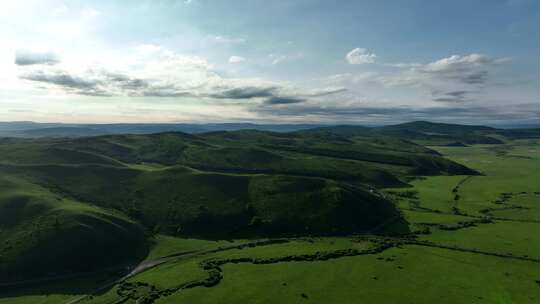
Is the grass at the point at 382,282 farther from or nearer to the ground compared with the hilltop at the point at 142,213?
nearer to the ground

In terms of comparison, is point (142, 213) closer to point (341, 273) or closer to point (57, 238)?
point (57, 238)

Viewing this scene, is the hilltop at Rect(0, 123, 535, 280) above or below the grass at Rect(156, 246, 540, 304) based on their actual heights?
above

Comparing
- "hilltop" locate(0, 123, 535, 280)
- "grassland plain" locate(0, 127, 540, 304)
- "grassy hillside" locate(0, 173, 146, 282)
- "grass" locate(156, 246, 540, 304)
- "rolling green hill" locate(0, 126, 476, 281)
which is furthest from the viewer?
"hilltop" locate(0, 123, 535, 280)

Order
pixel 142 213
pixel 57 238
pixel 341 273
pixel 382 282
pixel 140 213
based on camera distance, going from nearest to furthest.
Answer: pixel 382 282, pixel 341 273, pixel 57 238, pixel 140 213, pixel 142 213

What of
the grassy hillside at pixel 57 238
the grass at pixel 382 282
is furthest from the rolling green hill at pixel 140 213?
the grass at pixel 382 282

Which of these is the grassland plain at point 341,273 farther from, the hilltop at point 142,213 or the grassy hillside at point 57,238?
the hilltop at point 142,213

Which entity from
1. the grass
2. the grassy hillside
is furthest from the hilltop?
the grass

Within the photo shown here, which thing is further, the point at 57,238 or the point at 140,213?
the point at 140,213

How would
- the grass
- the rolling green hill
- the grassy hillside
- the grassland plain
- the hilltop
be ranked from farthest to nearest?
the hilltop < the rolling green hill < the grassy hillside < the grassland plain < the grass

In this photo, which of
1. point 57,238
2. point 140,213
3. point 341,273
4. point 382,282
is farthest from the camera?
point 140,213

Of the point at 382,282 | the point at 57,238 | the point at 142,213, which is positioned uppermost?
the point at 57,238

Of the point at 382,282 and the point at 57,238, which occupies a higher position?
the point at 57,238

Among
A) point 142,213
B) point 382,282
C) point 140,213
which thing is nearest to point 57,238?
point 140,213

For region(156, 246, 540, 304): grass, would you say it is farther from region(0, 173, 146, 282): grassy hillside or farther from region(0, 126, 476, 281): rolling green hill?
region(0, 173, 146, 282): grassy hillside
